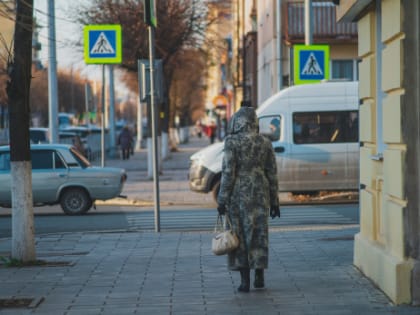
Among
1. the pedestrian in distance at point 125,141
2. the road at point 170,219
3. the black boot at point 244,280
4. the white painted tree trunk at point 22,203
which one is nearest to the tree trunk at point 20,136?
the white painted tree trunk at point 22,203

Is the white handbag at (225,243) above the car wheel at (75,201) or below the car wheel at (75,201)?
above

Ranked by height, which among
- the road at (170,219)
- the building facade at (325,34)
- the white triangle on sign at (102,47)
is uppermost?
the building facade at (325,34)

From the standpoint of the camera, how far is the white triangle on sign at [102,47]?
2261 cm

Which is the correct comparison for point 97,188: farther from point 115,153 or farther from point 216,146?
point 115,153

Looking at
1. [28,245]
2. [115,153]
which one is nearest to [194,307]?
[28,245]

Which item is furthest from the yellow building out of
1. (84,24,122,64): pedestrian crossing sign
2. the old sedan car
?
(84,24,122,64): pedestrian crossing sign

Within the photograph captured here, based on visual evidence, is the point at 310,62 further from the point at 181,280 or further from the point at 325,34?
the point at 181,280

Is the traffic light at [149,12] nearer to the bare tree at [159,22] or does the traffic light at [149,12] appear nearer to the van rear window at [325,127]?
the van rear window at [325,127]

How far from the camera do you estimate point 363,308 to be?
357 inches

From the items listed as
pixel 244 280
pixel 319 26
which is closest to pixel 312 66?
pixel 319 26

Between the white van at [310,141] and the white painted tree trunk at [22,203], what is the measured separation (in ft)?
32.7

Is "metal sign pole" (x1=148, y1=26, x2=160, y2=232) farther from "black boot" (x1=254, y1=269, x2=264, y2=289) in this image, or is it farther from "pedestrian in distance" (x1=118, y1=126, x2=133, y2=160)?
"pedestrian in distance" (x1=118, y1=126, x2=133, y2=160)

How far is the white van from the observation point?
22.3 meters

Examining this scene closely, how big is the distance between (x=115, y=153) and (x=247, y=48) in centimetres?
942
